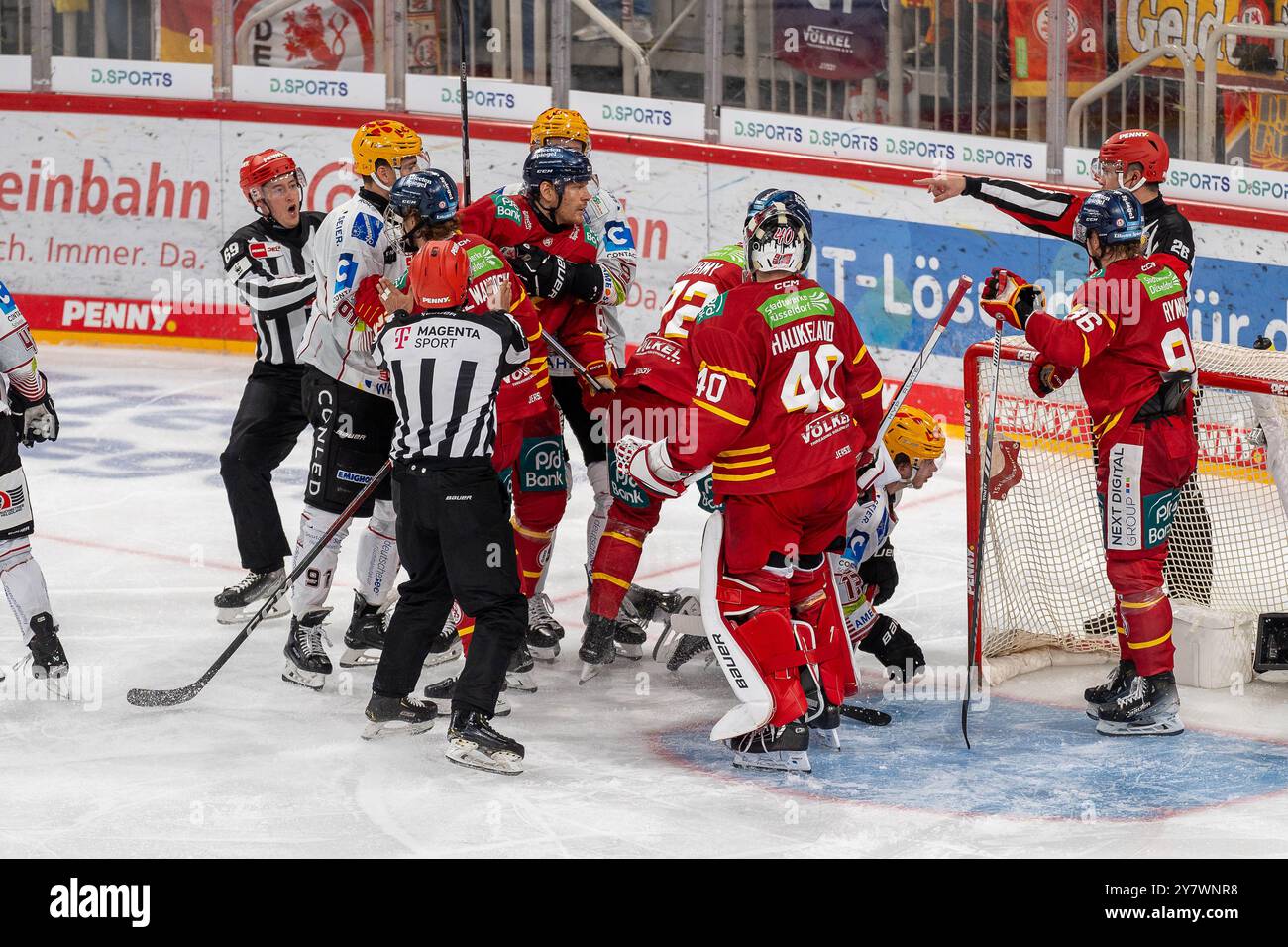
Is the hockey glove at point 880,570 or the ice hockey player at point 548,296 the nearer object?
the hockey glove at point 880,570

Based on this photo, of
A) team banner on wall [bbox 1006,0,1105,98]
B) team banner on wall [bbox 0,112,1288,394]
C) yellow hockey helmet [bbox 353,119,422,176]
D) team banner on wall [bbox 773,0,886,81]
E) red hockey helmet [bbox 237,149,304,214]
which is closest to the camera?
yellow hockey helmet [bbox 353,119,422,176]

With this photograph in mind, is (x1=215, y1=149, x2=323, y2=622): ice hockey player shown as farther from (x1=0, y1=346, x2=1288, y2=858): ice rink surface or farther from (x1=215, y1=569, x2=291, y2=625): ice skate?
(x1=0, y1=346, x2=1288, y2=858): ice rink surface

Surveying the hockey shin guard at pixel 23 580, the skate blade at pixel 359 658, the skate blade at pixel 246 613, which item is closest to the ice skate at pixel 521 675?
the skate blade at pixel 359 658

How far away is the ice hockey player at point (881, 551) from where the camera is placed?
5293 mm

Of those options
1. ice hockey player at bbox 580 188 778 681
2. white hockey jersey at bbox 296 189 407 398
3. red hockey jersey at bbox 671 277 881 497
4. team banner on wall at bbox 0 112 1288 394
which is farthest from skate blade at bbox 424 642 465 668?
team banner on wall at bbox 0 112 1288 394

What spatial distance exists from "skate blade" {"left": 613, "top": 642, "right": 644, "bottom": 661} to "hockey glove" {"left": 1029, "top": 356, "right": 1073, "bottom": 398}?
5.20ft

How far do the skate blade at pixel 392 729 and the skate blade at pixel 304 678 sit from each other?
0.50 meters

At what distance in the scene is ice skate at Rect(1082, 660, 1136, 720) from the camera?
5.24 meters

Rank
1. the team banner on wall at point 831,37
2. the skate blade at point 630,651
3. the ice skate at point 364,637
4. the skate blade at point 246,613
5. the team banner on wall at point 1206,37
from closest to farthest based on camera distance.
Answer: the ice skate at point 364,637
the skate blade at point 630,651
the skate blade at point 246,613
the team banner on wall at point 1206,37
the team banner on wall at point 831,37

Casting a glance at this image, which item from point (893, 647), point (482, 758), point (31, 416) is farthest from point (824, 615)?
point (31, 416)

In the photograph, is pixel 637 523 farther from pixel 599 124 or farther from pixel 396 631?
pixel 599 124

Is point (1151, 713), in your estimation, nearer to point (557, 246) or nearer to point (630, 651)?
point (630, 651)

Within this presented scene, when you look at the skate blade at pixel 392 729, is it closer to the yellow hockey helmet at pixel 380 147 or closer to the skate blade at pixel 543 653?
the skate blade at pixel 543 653

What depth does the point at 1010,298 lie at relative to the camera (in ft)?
16.1
